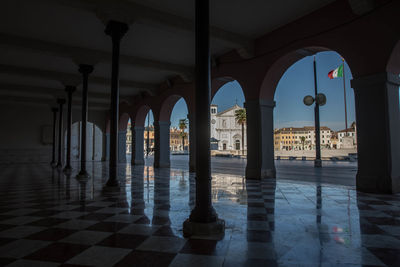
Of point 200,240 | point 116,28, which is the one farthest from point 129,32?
point 200,240

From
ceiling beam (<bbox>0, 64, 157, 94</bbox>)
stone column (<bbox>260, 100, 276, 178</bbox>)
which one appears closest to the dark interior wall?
ceiling beam (<bbox>0, 64, 157, 94</bbox>)

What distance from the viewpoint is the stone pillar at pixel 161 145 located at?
1656 cm

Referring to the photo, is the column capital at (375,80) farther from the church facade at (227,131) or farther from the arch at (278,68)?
the church facade at (227,131)

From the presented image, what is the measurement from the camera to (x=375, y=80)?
6895mm

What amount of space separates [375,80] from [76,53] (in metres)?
10.5

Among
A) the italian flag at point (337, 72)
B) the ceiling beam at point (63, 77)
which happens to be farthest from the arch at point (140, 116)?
the italian flag at point (337, 72)

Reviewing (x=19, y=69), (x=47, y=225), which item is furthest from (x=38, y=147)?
(x=47, y=225)

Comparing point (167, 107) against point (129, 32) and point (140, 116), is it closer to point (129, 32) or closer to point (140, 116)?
point (140, 116)

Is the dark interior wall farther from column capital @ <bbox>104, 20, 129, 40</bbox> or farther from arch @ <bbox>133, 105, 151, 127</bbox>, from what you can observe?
column capital @ <bbox>104, 20, 129, 40</bbox>

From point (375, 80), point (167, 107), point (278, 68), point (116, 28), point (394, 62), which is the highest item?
point (116, 28)

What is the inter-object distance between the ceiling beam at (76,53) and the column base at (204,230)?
9668 mm

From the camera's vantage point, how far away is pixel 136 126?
20.5 meters

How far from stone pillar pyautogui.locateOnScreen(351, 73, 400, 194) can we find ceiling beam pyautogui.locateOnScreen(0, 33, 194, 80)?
8529 mm

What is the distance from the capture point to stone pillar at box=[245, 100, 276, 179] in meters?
10.3
